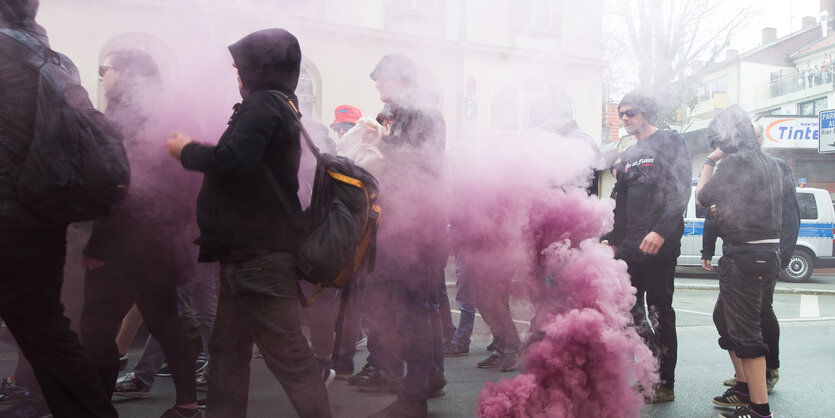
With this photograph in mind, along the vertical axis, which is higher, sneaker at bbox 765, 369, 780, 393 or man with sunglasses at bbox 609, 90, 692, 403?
man with sunglasses at bbox 609, 90, 692, 403

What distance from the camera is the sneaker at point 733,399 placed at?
329 centimetres

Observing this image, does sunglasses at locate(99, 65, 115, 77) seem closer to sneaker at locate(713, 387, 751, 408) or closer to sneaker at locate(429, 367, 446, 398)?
sneaker at locate(429, 367, 446, 398)

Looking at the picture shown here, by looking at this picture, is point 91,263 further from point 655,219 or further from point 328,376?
point 655,219

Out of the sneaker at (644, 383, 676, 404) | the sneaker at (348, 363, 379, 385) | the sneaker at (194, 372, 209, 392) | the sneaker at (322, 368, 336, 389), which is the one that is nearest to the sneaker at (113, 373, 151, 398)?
the sneaker at (194, 372, 209, 392)

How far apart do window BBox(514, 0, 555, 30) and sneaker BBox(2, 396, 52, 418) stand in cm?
295

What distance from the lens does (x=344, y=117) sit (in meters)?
4.13

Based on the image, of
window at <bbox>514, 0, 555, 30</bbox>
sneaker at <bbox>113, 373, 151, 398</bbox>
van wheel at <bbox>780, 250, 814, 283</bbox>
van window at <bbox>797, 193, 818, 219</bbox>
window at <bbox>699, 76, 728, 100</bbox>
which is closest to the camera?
window at <bbox>514, 0, 555, 30</bbox>

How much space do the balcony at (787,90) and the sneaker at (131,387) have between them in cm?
401

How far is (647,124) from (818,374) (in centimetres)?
240

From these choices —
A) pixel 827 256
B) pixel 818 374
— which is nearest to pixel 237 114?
pixel 818 374

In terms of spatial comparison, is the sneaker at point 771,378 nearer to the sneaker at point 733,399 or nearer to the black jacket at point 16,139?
the sneaker at point 733,399

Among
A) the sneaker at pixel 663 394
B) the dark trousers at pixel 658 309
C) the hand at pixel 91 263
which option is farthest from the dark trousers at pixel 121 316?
the sneaker at pixel 663 394

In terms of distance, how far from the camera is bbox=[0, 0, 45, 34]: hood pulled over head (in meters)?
2.16

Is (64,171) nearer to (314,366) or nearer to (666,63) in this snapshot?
(314,366)
